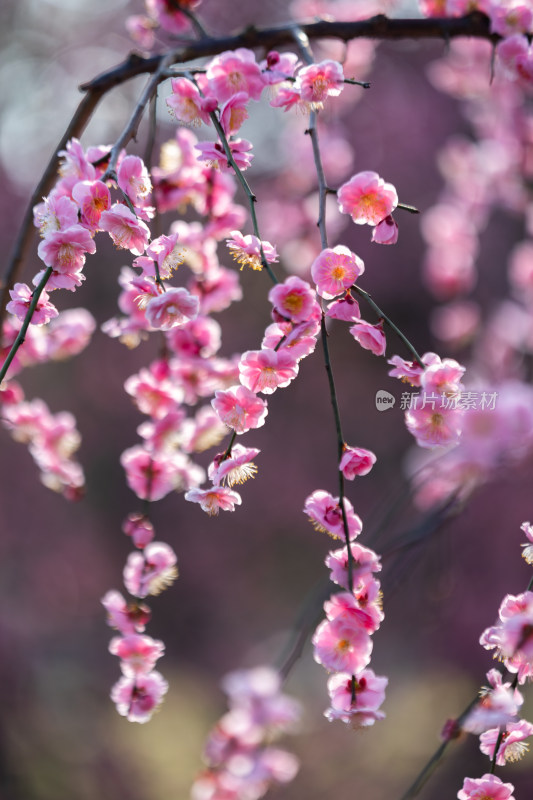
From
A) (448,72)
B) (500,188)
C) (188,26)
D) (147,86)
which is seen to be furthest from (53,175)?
(500,188)

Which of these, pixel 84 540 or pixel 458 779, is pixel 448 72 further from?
pixel 84 540

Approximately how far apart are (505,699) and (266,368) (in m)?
0.41

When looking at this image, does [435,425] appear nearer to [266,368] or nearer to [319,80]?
[266,368]

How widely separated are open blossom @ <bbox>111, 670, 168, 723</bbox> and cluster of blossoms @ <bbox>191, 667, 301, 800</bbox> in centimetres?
13

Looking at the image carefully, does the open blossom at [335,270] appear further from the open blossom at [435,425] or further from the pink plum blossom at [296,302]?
the open blossom at [435,425]

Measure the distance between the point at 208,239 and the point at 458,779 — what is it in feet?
8.16

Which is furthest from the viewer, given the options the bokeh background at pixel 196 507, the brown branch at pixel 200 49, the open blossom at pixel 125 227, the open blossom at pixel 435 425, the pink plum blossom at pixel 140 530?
the bokeh background at pixel 196 507

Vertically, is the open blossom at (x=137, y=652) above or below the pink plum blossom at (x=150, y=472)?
below

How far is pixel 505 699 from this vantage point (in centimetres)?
70

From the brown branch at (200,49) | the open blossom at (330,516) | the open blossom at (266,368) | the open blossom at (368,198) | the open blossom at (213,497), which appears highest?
the brown branch at (200,49)

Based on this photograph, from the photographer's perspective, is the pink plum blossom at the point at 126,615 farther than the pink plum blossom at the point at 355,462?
Yes

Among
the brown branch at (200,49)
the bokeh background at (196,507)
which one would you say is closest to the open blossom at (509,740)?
the brown branch at (200,49)

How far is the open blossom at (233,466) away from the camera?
732mm

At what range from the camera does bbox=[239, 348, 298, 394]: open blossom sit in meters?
0.70
